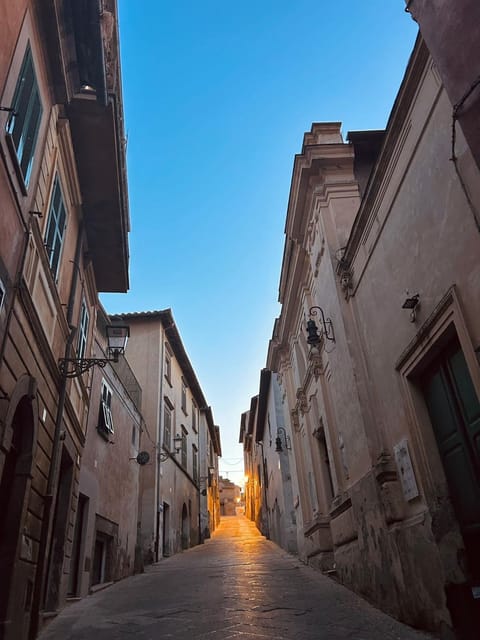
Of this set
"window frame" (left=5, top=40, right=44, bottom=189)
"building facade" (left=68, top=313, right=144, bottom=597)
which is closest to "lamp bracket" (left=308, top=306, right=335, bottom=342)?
"building facade" (left=68, top=313, right=144, bottom=597)

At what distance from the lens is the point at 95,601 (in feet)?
26.1

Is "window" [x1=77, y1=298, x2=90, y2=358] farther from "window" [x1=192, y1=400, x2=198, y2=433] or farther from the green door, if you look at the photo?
"window" [x1=192, y1=400, x2=198, y2=433]

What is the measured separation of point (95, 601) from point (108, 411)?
12.7 feet

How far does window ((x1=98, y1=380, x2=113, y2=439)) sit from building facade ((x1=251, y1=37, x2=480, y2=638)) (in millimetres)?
4608

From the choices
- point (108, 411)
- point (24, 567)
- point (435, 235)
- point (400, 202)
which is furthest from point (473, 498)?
point (108, 411)

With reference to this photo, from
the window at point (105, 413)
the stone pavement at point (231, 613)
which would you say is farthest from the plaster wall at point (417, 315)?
the window at point (105, 413)

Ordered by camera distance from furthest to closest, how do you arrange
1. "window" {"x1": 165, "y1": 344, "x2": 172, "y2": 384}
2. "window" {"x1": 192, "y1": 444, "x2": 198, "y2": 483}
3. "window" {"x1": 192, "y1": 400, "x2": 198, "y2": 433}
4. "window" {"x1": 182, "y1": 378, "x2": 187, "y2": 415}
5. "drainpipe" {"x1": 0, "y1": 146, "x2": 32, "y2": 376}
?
"window" {"x1": 192, "y1": 400, "x2": 198, "y2": 433} → "window" {"x1": 192, "y1": 444, "x2": 198, "y2": 483} → "window" {"x1": 182, "y1": 378, "x2": 187, "y2": 415} → "window" {"x1": 165, "y1": 344, "x2": 172, "y2": 384} → "drainpipe" {"x1": 0, "y1": 146, "x2": 32, "y2": 376}

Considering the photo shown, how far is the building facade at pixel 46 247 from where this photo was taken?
180 inches

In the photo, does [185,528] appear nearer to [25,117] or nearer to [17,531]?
[17,531]

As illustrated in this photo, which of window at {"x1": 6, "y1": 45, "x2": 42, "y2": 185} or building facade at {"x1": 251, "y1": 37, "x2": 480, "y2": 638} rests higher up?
window at {"x1": 6, "y1": 45, "x2": 42, "y2": 185}

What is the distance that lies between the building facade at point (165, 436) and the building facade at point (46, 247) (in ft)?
28.5

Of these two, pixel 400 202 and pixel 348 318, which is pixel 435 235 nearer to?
pixel 400 202

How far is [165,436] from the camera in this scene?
19297 mm

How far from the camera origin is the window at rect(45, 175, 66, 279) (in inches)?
248
